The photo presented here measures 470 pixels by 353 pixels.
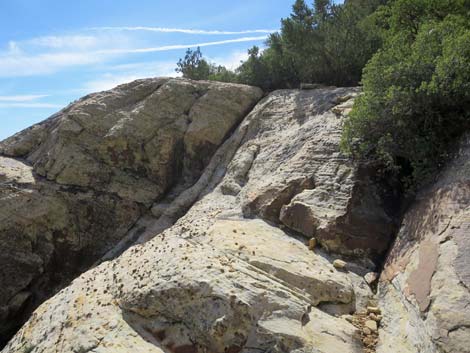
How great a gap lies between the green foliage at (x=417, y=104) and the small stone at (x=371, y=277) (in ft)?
4.92

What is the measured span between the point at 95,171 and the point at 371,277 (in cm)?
846

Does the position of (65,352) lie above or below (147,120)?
below

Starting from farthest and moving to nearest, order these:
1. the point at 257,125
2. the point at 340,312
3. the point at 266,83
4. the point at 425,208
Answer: the point at 266,83 < the point at 257,125 < the point at 425,208 < the point at 340,312

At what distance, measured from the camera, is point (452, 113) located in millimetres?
5566

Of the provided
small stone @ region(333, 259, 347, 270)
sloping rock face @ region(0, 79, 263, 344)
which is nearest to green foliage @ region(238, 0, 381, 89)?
sloping rock face @ region(0, 79, 263, 344)

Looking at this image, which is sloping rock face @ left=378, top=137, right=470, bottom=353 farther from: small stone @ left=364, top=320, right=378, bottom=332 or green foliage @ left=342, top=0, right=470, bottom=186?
green foliage @ left=342, top=0, right=470, bottom=186

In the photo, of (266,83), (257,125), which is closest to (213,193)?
(257,125)

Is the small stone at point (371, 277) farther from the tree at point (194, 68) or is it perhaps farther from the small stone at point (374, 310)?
the tree at point (194, 68)

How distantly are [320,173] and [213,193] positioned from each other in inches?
131

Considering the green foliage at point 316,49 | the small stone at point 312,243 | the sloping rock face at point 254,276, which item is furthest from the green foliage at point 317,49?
the small stone at point 312,243

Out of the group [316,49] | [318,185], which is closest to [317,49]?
[316,49]

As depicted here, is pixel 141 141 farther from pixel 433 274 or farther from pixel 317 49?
pixel 433 274

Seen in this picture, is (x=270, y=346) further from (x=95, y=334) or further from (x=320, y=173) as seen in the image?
(x=320, y=173)

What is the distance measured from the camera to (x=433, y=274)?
13.9 ft
